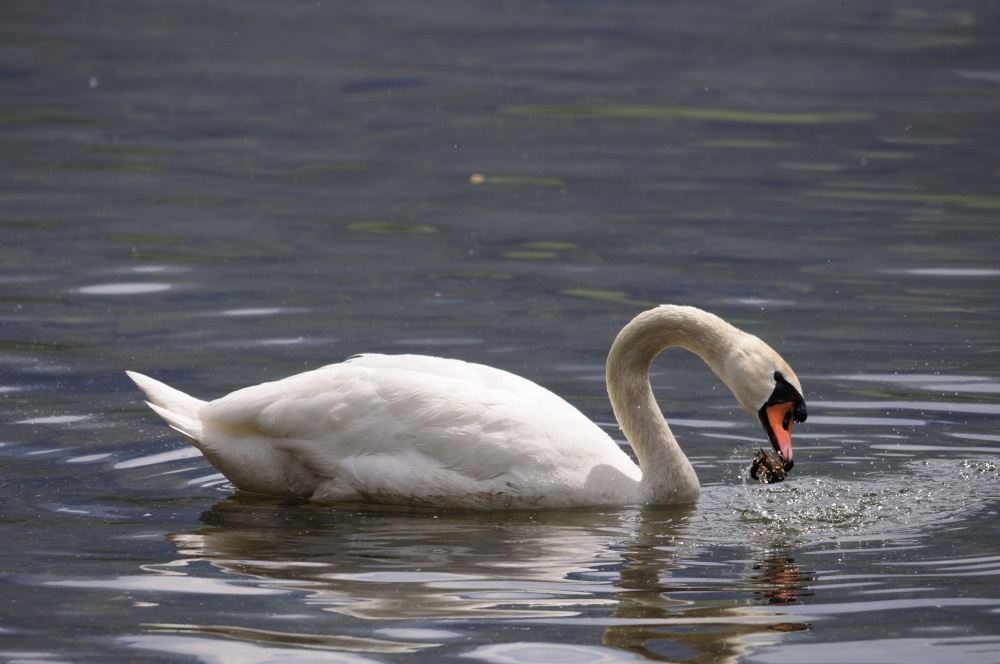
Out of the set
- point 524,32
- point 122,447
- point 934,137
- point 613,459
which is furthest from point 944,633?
point 524,32

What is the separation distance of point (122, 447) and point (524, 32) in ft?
62.4

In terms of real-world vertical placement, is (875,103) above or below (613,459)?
above

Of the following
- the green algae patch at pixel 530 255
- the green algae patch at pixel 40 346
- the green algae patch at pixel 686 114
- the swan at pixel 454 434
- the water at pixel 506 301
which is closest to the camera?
the water at pixel 506 301

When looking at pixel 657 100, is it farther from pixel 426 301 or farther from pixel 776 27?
pixel 426 301

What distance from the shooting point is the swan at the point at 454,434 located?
26.0ft

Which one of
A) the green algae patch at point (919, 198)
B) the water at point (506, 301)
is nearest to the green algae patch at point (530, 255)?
the water at point (506, 301)

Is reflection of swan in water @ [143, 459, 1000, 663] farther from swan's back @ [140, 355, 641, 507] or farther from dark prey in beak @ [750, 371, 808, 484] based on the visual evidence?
dark prey in beak @ [750, 371, 808, 484]

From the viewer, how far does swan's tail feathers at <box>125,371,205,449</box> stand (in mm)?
8281

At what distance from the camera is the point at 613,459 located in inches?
324

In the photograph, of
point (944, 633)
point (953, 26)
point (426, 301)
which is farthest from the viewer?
point (953, 26)

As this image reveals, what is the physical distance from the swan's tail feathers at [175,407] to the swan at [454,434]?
1cm

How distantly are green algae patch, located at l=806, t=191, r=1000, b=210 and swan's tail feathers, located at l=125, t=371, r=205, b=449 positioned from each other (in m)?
9.46

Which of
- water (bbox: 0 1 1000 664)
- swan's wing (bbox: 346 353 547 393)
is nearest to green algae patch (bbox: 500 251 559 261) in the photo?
water (bbox: 0 1 1000 664)

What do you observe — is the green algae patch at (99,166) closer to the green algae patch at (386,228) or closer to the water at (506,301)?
the water at (506,301)
